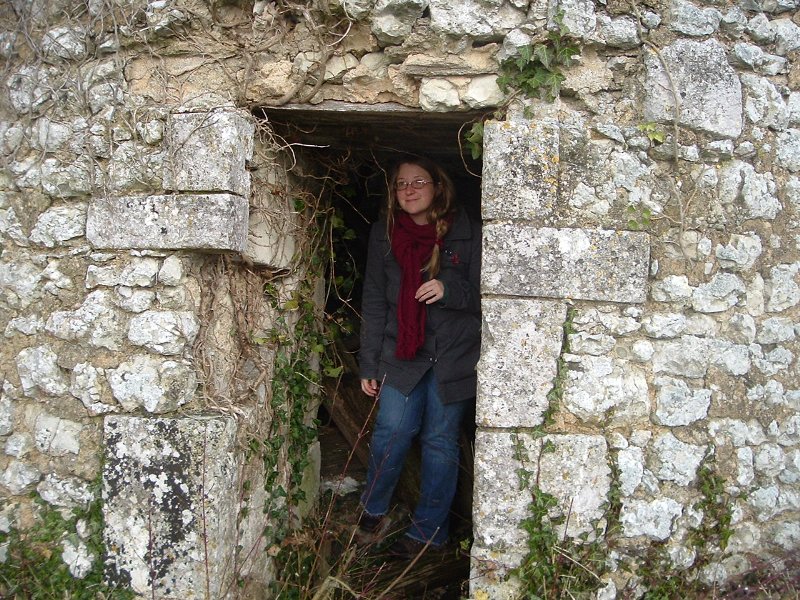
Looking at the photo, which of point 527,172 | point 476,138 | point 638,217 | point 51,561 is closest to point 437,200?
point 476,138

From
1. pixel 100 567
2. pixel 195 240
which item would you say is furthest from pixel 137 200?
pixel 100 567

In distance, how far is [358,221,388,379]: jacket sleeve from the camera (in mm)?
3930

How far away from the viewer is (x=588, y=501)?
2.81 metres

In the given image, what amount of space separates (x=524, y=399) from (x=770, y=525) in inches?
45.8

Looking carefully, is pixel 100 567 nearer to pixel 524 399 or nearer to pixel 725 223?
pixel 524 399

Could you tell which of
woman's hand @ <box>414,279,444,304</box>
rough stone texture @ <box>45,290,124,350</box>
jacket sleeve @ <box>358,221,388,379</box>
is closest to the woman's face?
jacket sleeve @ <box>358,221,388,379</box>

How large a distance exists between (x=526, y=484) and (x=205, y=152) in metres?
1.84

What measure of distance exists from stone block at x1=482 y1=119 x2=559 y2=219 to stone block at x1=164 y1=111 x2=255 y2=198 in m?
1.06

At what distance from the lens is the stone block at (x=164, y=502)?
2850 millimetres

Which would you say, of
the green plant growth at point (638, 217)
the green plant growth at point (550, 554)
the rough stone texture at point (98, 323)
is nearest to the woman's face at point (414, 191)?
the green plant growth at point (638, 217)

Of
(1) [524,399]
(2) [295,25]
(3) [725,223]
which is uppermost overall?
(2) [295,25]

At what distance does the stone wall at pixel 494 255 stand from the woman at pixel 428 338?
0.85m

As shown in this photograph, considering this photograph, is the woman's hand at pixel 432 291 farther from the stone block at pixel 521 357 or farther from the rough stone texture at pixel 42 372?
the rough stone texture at pixel 42 372

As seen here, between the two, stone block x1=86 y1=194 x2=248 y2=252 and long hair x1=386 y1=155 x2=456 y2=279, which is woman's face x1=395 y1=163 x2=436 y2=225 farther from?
stone block x1=86 y1=194 x2=248 y2=252
